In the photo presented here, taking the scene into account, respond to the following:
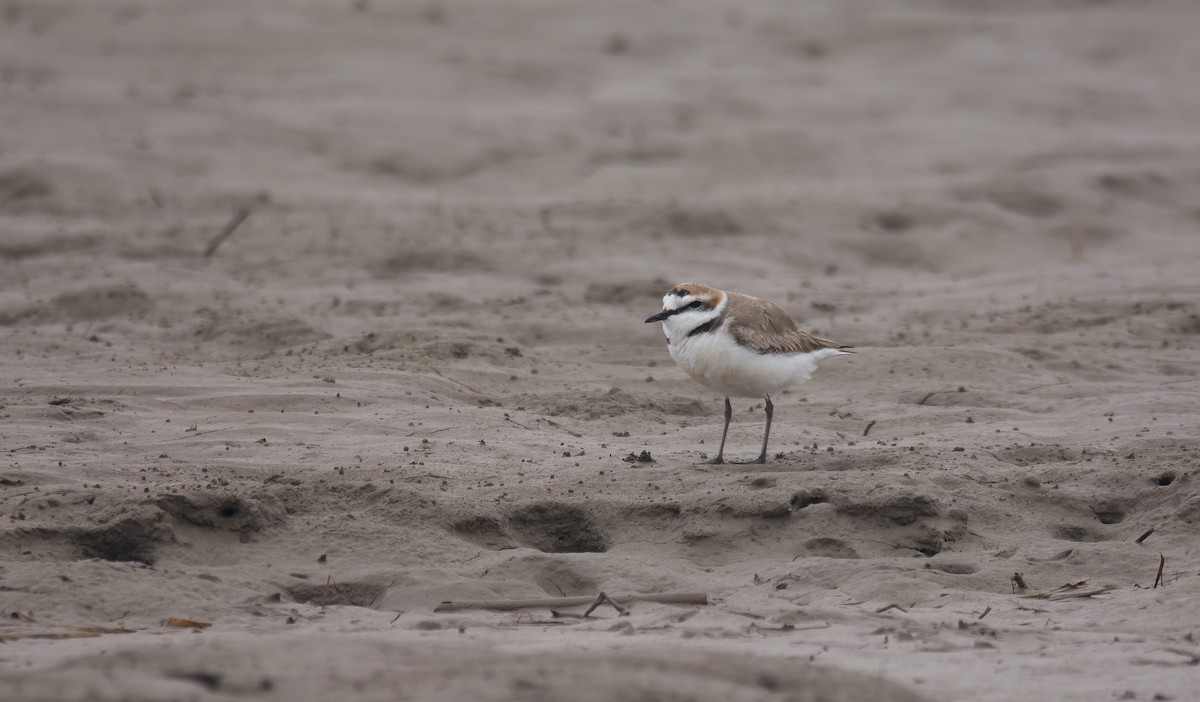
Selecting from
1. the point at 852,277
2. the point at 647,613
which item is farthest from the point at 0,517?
the point at 852,277

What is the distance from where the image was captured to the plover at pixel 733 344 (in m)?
6.84

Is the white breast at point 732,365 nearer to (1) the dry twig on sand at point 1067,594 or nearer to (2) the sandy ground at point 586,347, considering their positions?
(2) the sandy ground at point 586,347

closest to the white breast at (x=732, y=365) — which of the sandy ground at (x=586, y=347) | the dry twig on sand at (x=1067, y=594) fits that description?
the sandy ground at (x=586, y=347)

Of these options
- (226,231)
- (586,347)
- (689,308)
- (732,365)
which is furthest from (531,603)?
(226,231)

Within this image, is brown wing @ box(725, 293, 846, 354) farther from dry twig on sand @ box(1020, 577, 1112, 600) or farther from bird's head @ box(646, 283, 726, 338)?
dry twig on sand @ box(1020, 577, 1112, 600)

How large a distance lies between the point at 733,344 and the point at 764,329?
0.27 metres

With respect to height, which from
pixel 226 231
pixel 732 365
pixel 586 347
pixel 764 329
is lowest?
pixel 586 347

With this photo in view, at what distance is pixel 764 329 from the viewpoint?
702cm

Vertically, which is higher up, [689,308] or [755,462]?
[689,308]

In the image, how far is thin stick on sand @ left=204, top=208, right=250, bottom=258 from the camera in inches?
412

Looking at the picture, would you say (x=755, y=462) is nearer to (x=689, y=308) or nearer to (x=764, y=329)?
(x=764, y=329)

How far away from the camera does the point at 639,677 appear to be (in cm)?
391

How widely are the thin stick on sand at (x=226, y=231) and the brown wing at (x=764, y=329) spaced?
15.8 feet

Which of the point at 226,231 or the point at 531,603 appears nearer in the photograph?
the point at 531,603
